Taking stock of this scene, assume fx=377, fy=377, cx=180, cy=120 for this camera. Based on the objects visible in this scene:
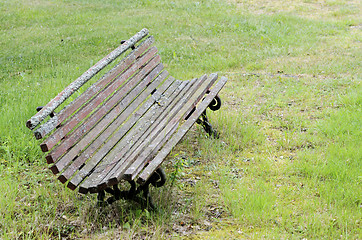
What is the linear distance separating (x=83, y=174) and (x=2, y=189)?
951mm

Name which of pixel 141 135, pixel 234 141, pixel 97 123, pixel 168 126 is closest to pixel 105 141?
pixel 97 123

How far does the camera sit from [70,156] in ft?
11.1

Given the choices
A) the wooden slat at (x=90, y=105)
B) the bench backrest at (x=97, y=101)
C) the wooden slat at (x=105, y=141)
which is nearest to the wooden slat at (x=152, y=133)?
the wooden slat at (x=105, y=141)

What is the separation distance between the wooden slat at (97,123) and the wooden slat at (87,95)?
18 cm

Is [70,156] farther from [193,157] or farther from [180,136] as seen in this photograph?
[193,157]

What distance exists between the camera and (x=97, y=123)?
3885 millimetres

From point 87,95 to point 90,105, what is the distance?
10 cm

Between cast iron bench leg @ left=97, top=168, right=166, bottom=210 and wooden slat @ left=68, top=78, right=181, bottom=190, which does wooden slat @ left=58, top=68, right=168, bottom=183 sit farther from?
cast iron bench leg @ left=97, top=168, right=166, bottom=210

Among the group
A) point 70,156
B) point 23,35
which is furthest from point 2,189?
point 23,35

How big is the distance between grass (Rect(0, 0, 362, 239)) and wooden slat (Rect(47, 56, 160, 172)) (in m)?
0.57

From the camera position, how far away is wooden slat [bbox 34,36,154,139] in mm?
3162

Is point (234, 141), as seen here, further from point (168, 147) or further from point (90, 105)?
point (90, 105)

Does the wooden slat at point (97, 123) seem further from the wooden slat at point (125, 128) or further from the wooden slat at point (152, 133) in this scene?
the wooden slat at point (152, 133)

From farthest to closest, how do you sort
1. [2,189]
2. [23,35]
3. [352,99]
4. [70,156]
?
1. [23,35]
2. [352,99]
3. [2,189]
4. [70,156]
